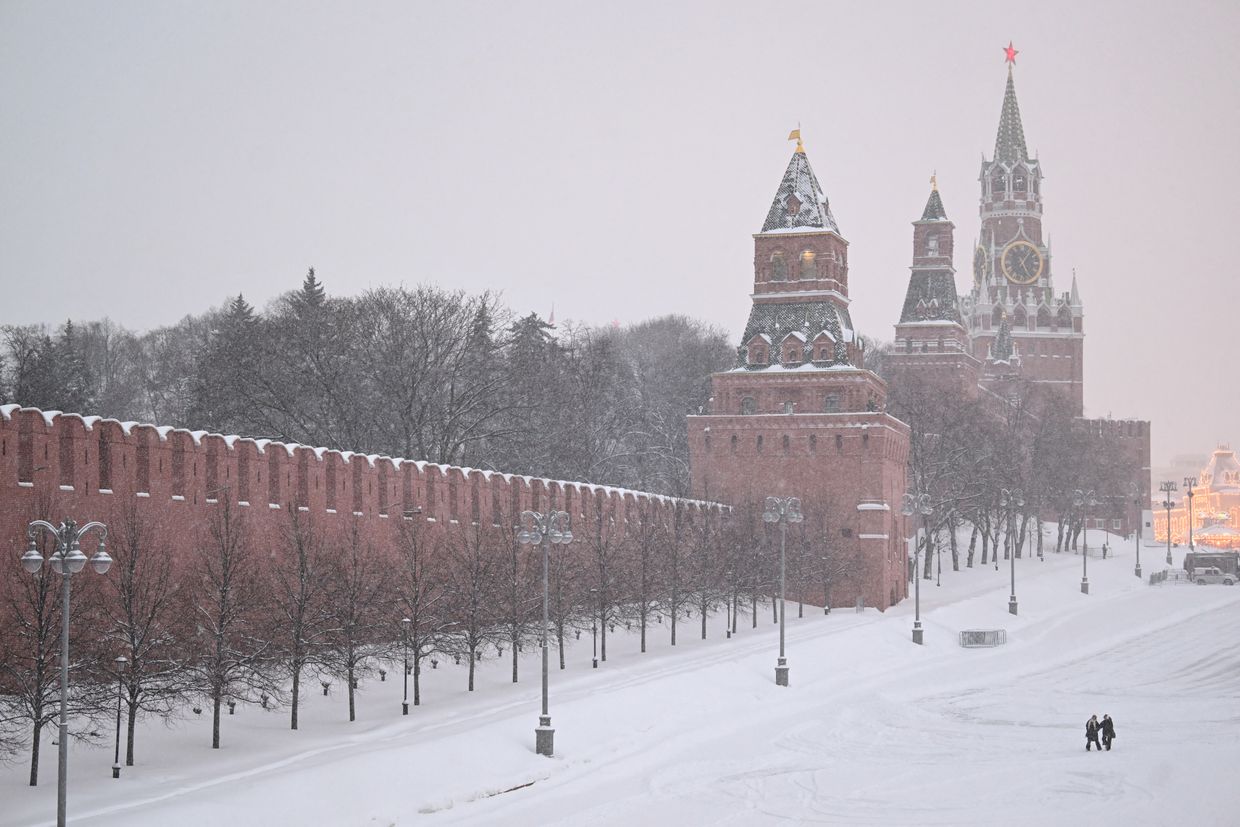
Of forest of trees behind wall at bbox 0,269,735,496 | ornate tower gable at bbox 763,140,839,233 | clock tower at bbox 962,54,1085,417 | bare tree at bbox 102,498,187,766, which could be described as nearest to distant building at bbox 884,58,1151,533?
clock tower at bbox 962,54,1085,417

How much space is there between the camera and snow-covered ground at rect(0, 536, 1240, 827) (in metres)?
24.8

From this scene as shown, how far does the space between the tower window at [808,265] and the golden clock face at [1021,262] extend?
232ft

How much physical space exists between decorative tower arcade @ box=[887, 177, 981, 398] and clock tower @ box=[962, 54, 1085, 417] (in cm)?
2718

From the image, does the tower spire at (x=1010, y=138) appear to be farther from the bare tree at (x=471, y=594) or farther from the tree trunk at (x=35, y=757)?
the tree trunk at (x=35, y=757)

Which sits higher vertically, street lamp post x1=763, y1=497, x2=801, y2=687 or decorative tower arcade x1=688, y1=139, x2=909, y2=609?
decorative tower arcade x1=688, y1=139, x2=909, y2=609

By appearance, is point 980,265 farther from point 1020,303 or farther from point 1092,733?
point 1092,733

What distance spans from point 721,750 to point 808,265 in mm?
29975

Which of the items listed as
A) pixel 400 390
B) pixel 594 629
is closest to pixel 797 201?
pixel 400 390

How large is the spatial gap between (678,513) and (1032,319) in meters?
83.8

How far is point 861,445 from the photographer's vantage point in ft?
190

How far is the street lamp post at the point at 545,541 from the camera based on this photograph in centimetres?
2877

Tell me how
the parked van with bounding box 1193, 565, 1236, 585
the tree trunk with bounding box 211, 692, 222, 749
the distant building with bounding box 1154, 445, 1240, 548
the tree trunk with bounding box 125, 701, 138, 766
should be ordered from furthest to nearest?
the distant building with bounding box 1154, 445, 1240, 548
the parked van with bounding box 1193, 565, 1236, 585
the tree trunk with bounding box 211, 692, 222, 749
the tree trunk with bounding box 125, 701, 138, 766

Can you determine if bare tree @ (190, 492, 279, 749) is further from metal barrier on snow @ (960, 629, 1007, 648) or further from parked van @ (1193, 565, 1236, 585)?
parked van @ (1193, 565, 1236, 585)

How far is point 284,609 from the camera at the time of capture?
30547 mm
